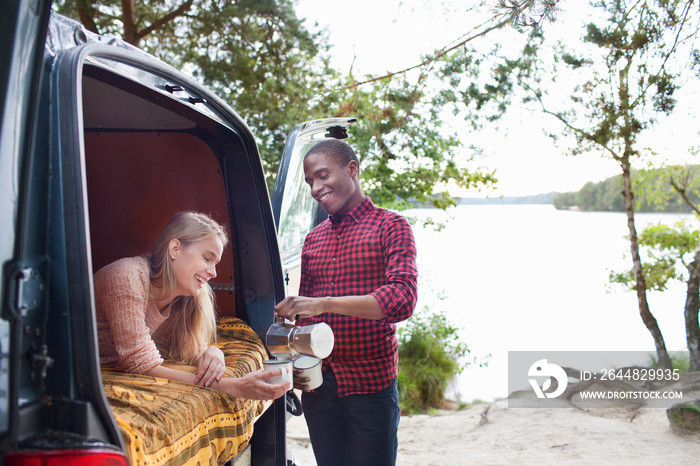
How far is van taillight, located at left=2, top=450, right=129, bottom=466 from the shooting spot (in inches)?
40.2

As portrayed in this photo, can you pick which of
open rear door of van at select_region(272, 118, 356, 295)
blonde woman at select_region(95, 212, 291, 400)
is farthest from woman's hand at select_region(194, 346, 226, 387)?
open rear door of van at select_region(272, 118, 356, 295)

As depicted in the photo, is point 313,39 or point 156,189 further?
point 313,39

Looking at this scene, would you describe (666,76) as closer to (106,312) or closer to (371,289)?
(371,289)

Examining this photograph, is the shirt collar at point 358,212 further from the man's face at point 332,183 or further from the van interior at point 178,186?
the van interior at point 178,186

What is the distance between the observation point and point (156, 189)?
283cm

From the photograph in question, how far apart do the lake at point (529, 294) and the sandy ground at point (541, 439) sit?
1991 millimetres

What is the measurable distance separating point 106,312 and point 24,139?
2.96ft

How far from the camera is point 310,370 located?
2084mm

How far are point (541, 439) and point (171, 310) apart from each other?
14.1 feet

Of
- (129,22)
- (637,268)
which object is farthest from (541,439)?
(129,22)

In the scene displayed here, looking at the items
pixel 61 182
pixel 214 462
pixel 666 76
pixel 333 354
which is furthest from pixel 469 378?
pixel 61 182

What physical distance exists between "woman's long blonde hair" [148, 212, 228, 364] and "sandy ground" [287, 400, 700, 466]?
2066 millimetres

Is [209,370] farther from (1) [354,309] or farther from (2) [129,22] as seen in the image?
(2) [129,22]

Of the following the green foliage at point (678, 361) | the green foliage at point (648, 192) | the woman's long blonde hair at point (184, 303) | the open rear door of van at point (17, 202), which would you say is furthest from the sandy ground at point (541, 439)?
the open rear door of van at point (17, 202)
